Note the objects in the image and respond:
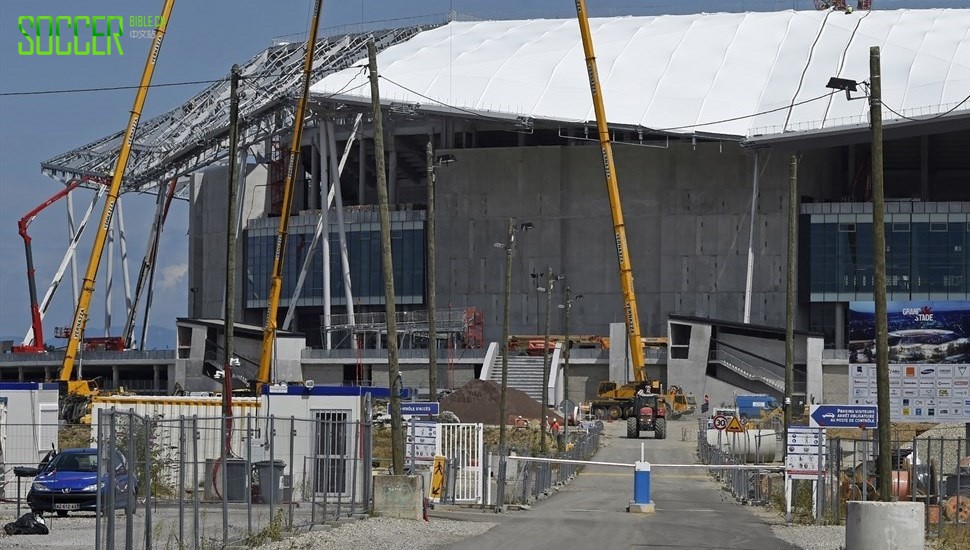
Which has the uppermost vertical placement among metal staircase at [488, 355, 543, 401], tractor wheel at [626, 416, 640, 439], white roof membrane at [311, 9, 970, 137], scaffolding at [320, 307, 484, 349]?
white roof membrane at [311, 9, 970, 137]

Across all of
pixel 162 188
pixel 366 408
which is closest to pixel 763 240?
pixel 162 188

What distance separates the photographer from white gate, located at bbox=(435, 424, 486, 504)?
123 ft

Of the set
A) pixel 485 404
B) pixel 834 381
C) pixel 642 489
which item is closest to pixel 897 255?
pixel 834 381

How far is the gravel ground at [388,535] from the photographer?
82.4 feet

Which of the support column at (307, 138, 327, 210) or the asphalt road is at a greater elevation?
the support column at (307, 138, 327, 210)

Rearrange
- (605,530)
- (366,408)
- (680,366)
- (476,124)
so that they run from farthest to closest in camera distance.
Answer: (476,124)
(680,366)
(366,408)
(605,530)

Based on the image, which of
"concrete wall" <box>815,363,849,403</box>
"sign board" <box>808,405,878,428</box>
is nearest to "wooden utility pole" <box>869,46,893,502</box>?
"sign board" <box>808,405,878,428</box>

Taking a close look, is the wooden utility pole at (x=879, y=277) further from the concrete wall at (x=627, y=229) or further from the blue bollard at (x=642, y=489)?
the concrete wall at (x=627, y=229)

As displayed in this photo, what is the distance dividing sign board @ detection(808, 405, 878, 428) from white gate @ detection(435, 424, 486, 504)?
7.79m

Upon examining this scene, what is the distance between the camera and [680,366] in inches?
3905

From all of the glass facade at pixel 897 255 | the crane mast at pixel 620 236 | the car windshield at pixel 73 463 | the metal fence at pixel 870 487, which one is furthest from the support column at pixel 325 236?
the car windshield at pixel 73 463

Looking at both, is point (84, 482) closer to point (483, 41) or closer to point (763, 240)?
point (763, 240)

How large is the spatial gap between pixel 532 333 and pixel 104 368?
29956mm

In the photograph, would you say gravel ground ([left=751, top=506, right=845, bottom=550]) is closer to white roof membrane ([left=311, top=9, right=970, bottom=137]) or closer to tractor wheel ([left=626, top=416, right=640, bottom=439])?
tractor wheel ([left=626, top=416, right=640, bottom=439])
